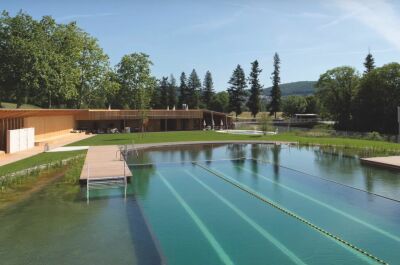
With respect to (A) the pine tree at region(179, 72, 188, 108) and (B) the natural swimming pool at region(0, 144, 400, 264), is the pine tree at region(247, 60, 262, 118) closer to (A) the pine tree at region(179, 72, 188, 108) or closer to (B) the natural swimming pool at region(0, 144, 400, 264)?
(A) the pine tree at region(179, 72, 188, 108)

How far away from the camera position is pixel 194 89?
298 feet

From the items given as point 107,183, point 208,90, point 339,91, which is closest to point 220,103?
point 208,90

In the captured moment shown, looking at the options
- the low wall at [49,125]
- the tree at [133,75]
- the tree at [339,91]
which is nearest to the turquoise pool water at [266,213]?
the low wall at [49,125]

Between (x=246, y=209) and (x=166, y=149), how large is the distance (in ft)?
56.9

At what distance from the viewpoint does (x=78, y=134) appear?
144ft

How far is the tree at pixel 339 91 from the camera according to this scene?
198 feet

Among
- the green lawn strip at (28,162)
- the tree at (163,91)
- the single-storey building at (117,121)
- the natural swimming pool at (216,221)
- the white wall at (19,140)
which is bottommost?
the natural swimming pool at (216,221)

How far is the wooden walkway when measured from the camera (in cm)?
1553

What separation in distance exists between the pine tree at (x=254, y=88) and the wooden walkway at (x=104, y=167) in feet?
183

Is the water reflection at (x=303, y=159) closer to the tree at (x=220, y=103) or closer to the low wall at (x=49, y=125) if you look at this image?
the low wall at (x=49, y=125)

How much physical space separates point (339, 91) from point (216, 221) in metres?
56.3

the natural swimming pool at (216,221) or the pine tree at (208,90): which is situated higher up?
the pine tree at (208,90)

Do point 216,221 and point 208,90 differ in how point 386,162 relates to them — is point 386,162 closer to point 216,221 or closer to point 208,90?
point 216,221

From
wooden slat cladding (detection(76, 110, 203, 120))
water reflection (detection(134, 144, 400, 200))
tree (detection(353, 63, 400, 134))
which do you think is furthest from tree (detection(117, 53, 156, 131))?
water reflection (detection(134, 144, 400, 200))
